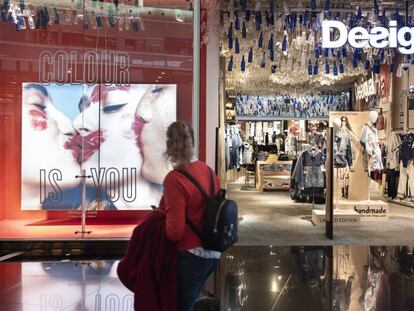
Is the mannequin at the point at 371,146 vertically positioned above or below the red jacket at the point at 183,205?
above

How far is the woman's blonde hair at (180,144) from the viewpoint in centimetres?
265

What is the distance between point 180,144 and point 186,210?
37cm

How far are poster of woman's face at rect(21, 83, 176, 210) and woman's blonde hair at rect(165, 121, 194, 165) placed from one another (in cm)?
388

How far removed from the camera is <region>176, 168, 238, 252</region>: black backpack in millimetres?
2555

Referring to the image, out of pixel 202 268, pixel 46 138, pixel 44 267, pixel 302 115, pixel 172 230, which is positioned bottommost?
pixel 44 267

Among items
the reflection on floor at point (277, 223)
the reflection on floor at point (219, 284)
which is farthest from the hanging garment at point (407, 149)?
the reflection on floor at point (219, 284)

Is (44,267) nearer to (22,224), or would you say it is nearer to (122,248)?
(122,248)

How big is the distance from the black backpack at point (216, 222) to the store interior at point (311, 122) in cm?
449

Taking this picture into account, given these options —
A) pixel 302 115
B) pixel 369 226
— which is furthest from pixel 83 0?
pixel 302 115

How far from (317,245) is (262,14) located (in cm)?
386

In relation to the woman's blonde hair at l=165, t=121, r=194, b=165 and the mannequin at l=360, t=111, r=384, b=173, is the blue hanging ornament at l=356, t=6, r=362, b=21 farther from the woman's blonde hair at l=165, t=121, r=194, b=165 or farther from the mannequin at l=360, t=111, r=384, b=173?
the woman's blonde hair at l=165, t=121, r=194, b=165

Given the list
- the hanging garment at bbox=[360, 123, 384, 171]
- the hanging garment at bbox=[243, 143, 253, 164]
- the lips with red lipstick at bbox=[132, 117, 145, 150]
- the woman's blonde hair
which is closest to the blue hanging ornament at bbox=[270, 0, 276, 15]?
the lips with red lipstick at bbox=[132, 117, 145, 150]

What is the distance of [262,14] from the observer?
310 inches

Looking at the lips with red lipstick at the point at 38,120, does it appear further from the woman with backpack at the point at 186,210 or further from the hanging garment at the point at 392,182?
the hanging garment at the point at 392,182
